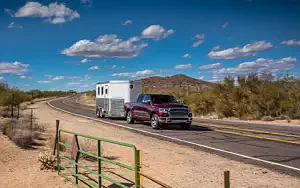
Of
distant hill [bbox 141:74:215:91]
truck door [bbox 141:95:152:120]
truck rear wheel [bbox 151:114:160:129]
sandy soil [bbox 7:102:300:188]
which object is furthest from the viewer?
distant hill [bbox 141:74:215:91]

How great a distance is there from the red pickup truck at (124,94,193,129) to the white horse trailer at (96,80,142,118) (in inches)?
117

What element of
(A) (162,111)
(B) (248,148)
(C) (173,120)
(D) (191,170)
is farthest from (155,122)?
(D) (191,170)

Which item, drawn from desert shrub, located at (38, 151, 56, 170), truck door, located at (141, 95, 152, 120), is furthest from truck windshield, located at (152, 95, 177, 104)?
desert shrub, located at (38, 151, 56, 170)

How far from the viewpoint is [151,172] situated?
325 inches

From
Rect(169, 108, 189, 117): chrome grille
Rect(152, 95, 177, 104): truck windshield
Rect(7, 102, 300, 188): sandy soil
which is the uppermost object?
Rect(152, 95, 177, 104): truck windshield

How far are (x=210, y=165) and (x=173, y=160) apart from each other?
1255 millimetres

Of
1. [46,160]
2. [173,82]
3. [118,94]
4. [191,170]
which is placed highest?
[173,82]

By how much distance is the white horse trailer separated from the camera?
891 inches

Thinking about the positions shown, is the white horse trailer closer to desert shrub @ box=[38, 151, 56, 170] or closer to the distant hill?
desert shrub @ box=[38, 151, 56, 170]

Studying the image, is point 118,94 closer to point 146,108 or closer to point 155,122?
point 146,108

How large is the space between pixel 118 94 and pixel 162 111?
6957 millimetres

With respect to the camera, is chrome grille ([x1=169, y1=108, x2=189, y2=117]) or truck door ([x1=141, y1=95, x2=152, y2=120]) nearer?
chrome grille ([x1=169, y1=108, x2=189, y2=117])

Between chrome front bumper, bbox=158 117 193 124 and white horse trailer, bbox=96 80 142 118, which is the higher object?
white horse trailer, bbox=96 80 142 118

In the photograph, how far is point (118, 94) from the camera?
23.0 metres
